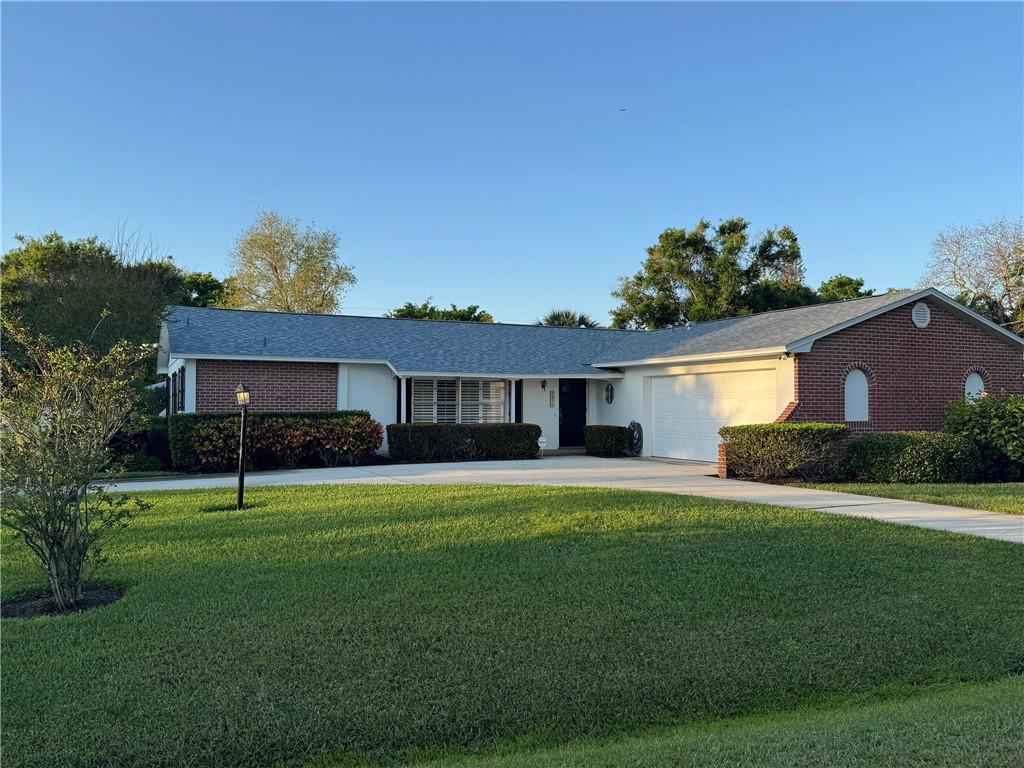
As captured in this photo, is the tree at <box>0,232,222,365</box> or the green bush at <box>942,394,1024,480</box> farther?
the tree at <box>0,232,222,365</box>

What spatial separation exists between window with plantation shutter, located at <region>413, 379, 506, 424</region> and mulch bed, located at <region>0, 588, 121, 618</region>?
1370 centimetres

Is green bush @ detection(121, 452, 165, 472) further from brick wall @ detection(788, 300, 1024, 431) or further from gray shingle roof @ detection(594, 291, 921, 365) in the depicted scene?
brick wall @ detection(788, 300, 1024, 431)

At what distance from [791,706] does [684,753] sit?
3.82ft

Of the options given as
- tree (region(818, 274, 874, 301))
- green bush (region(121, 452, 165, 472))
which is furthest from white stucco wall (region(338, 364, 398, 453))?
tree (region(818, 274, 874, 301))

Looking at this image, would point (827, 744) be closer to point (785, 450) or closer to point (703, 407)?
point (785, 450)

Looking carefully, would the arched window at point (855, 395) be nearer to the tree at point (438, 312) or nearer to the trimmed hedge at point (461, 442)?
the trimmed hedge at point (461, 442)

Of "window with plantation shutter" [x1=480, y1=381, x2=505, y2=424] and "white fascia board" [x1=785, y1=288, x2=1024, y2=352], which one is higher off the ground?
"white fascia board" [x1=785, y1=288, x2=1024, y2=352]

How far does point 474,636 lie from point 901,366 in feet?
46.0

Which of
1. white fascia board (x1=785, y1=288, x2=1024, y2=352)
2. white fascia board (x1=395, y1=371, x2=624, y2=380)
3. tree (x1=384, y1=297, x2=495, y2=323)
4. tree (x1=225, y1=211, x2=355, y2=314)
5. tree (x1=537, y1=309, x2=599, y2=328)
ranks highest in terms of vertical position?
tree (x1=225, y1=211, x2=355, y2=314)

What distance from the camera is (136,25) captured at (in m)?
12.7

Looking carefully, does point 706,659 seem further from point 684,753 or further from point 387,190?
point 387,190

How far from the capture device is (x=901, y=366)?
15.7m

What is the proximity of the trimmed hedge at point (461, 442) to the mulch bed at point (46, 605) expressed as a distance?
11.6 metres

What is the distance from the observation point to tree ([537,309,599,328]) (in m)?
35.3
